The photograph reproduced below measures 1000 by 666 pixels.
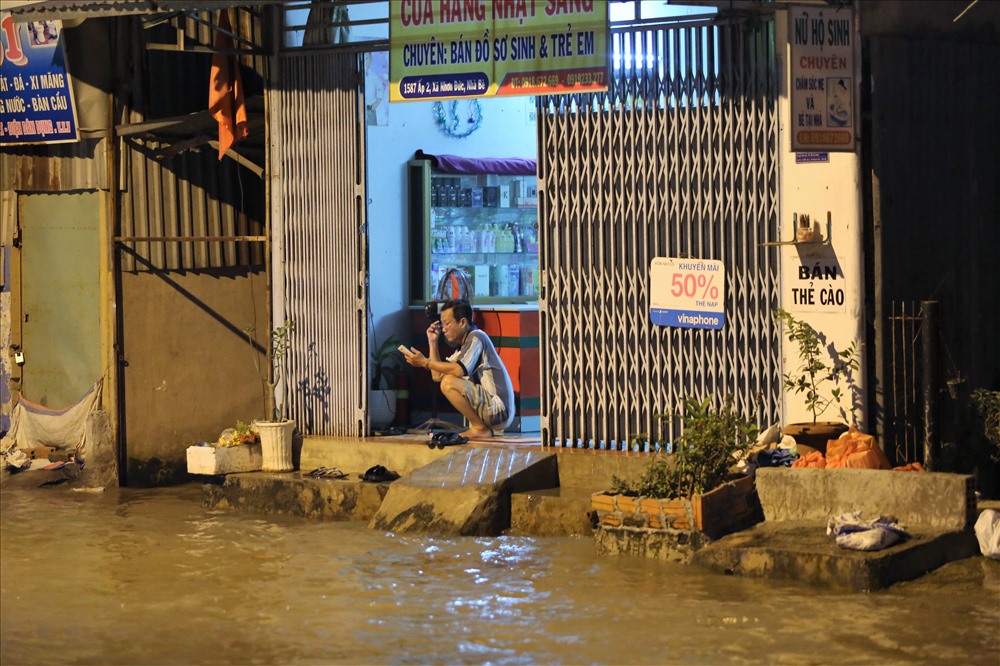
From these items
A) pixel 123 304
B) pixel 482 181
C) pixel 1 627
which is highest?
pixel 482 181

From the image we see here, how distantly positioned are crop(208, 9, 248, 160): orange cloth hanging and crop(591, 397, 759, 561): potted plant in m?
5.15

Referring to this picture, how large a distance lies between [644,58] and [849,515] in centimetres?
412

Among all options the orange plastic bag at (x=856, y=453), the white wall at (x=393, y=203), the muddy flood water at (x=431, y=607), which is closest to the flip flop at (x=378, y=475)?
the muddy flood water at (x=431, y=607)

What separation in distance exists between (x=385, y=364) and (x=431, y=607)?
5.37 m

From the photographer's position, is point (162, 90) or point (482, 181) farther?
point (482, 181)

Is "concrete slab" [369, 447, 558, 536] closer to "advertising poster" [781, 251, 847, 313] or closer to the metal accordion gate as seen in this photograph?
the metal accordion gate

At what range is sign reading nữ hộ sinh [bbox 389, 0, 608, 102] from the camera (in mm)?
10852

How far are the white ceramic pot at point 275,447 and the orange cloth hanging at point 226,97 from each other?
2.51 m

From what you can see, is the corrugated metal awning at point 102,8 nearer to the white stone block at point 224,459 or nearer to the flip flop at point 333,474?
the white stone block at point 224,459

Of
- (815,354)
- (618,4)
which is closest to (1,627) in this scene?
(815,354)

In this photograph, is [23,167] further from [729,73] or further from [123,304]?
[729,73]

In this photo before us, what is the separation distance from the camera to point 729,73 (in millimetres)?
10750

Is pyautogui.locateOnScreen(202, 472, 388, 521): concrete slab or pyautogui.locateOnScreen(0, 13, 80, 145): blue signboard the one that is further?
pyautogui.locateOnScreen(0, 13, 80, 145): blue signboard

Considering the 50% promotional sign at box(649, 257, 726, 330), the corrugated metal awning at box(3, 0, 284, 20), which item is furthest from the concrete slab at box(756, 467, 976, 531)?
the corrugated metal awning at box(3, 0, 284, 20)
